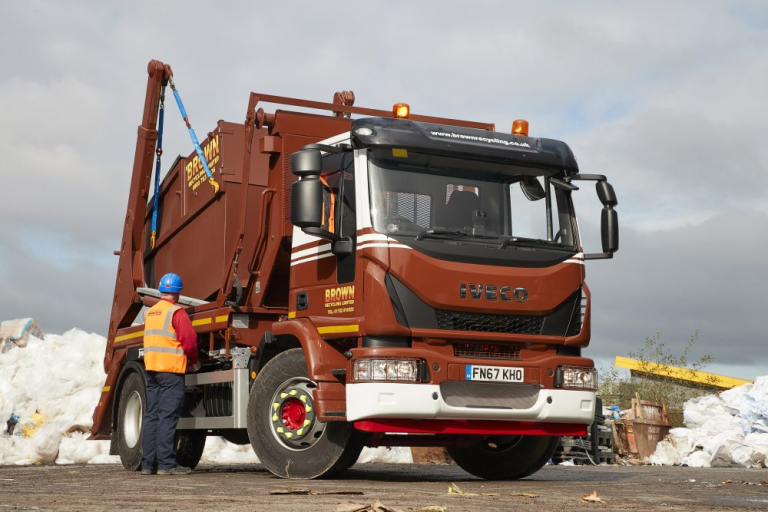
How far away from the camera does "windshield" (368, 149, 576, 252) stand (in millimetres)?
8055

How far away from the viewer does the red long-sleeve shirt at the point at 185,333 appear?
31.6 feet

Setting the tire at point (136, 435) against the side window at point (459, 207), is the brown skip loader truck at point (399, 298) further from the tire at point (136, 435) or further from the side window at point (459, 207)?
the tire at point (136, 435)

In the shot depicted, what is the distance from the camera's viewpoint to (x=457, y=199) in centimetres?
835

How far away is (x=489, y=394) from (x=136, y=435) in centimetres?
A: 423

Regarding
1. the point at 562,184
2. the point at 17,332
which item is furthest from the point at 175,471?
the point at 17,332

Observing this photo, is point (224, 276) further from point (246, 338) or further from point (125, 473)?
point (125, 473)

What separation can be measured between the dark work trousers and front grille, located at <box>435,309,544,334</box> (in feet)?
9.69

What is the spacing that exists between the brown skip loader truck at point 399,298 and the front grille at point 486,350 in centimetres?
1

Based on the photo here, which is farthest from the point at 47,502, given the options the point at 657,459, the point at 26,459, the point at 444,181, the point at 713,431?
the point at 713,431

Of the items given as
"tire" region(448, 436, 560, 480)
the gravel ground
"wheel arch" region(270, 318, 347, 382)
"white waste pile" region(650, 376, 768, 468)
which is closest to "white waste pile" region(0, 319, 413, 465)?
"tire" region(448, 436, 560, 480)

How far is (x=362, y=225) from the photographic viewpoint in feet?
26.2

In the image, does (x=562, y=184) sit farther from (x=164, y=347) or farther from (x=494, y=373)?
(x=164, y=347)

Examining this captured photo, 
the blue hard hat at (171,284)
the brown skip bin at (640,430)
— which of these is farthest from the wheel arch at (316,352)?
the brown skip bin at (640,430)

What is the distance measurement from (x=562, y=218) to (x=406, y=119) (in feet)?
4.94
